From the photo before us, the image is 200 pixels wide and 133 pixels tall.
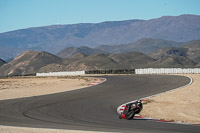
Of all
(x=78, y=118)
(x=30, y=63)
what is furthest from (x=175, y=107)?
(x=30, y=63)

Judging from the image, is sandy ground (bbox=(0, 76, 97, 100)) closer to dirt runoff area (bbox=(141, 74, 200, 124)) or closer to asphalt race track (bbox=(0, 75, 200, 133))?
asphalt race track (bbox=(0, 75, 200, 133))

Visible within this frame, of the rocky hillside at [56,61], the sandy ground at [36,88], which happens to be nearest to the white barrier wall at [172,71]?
the sandy ground at [36,88]

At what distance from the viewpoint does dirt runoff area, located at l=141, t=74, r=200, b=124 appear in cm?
1755

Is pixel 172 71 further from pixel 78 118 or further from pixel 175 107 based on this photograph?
pixel 78 118

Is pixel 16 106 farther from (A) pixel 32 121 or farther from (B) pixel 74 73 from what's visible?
(B) pixel 74 73

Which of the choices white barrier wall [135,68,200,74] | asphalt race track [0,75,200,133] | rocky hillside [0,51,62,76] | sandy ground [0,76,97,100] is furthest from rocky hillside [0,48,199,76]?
asphalt race track [0,75,200,133]

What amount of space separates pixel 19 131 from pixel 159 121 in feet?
18.8

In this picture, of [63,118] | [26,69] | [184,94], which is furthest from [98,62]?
[63,118]

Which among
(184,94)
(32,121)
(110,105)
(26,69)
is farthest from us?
(26,69)

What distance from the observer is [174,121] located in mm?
16156

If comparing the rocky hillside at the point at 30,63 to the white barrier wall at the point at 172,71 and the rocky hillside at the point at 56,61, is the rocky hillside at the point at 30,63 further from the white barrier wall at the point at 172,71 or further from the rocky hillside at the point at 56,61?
the white barrier wall at the point at 172,71

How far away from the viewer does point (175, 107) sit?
21.2 meters

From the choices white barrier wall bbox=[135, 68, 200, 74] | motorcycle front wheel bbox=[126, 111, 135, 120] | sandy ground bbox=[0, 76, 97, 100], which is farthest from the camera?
white barrier wall bbox=[135, 68, 200, 74]

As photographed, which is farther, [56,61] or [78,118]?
[56,61]
